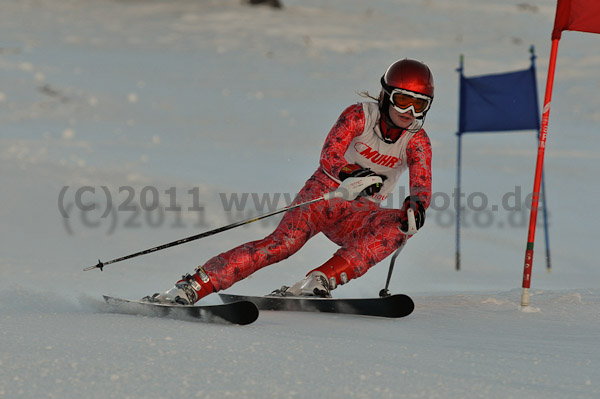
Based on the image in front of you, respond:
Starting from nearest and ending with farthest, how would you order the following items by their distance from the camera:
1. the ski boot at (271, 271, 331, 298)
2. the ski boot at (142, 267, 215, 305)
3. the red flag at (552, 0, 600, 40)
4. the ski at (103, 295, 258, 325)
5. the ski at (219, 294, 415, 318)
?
the ski at (103, 295, 258, 325)
the ski boot at (142, 267, 215, 305)
the ski at (219, 294, 415, 318)
the ski boot at (271, 271, 331, 298)
the red flag at (552, 0, 600, 40)

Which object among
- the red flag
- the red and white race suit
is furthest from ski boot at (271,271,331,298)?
the red flag

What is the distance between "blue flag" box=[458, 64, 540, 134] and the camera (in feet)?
29.2

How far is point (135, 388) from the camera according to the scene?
7.97 feet

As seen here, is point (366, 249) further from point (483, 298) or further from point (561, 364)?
point (561, 364)

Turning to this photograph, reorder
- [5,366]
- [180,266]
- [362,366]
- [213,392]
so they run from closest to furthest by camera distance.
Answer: [213,392], [5,366], [362,366], [180,266]

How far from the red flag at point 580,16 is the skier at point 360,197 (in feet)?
3.13

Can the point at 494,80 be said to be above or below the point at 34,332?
above

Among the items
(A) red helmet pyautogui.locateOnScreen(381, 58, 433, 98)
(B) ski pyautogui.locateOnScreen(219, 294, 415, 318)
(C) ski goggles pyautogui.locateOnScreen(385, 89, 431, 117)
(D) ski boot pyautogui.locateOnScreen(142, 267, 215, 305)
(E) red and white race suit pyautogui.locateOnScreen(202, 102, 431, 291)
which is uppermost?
(A) red helmet pyautogui.locateOnScreen(381, 58, 433, 98)

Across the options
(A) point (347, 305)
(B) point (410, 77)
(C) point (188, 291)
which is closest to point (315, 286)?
(A) point (347, 305)

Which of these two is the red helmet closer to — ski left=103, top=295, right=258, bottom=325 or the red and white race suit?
the red and white race suit

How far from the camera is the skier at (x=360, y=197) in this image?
4359 mm

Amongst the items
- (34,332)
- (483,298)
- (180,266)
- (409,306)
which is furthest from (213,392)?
(180,266)

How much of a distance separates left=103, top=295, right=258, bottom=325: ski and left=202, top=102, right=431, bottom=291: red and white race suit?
0.57m

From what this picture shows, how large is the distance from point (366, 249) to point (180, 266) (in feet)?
10.0
